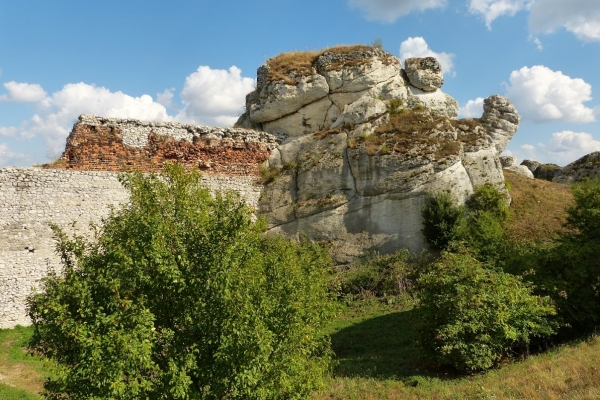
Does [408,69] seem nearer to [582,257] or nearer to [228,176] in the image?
[228,176]

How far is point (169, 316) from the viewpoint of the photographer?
737 centimetres

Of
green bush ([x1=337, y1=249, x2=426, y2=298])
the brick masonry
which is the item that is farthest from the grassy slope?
the brick masonry

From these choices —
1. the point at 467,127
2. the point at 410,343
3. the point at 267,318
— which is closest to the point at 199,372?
the point at 267,318

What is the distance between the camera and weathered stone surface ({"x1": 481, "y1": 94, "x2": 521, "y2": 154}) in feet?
87.5

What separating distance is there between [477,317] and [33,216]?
55.8 ft

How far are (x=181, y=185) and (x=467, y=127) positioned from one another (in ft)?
61.3

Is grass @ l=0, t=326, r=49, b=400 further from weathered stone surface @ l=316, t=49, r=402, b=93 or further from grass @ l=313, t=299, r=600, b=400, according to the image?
weathered stone surface @ l=316, t=49, r=402, b=93

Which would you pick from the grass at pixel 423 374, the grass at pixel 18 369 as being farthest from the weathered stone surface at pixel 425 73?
the grass at pixel 18 369

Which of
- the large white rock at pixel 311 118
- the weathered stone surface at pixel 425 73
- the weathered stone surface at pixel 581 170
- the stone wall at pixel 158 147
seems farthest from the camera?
the weathered stone surface at pixel 581 170

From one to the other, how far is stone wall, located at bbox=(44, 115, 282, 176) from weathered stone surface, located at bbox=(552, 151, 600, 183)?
850 inches

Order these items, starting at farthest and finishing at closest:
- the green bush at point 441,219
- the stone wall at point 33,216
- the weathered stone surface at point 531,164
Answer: the weathered stone surface at point 531,164
the green bush at point 441,219
the stone wall at point 33,216

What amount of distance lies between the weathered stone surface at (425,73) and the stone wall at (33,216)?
17459 mm

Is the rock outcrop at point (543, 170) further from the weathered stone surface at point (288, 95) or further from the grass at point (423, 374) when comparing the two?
the grass at point (423, 374)

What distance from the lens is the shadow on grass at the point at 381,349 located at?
41.6 feet
